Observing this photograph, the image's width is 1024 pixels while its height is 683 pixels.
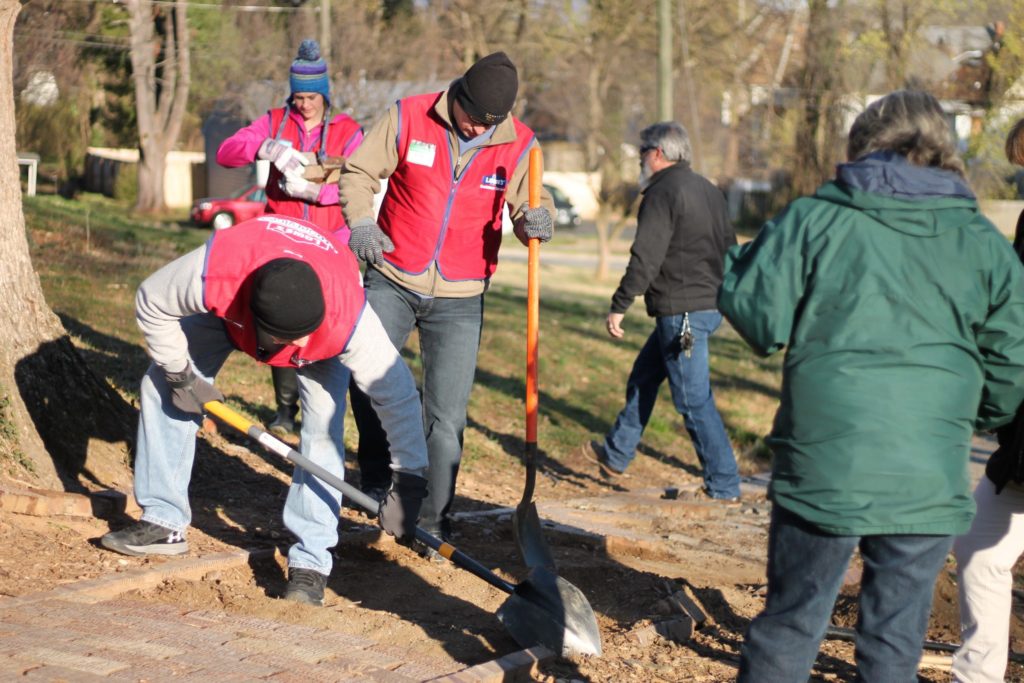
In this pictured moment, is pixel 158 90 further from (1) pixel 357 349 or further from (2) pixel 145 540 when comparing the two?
(1) pixel 357 349

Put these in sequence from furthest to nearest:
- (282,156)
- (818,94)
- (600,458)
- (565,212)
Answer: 1. (565,212)
2. (818,94)
3. (600,458)
4. (282,156)

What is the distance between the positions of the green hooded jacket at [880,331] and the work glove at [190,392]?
2114mm

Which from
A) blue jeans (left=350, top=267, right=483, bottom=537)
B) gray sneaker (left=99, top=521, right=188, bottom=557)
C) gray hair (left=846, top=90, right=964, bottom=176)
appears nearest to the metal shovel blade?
blue jeans (left=350, top=267, right=483, bottom=537)

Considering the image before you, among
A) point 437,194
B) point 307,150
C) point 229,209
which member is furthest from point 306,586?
point 229,209

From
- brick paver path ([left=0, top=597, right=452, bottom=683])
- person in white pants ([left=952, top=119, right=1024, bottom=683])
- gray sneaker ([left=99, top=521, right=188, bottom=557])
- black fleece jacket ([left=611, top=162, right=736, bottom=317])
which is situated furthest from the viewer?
black fleece jacket ([left=611, top=162, right=736, bottom=317])

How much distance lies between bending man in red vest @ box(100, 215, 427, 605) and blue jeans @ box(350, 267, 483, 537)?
0.74 metres

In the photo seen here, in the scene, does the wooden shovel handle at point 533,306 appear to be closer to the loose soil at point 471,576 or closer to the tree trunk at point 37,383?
the loose soil at point 471,576

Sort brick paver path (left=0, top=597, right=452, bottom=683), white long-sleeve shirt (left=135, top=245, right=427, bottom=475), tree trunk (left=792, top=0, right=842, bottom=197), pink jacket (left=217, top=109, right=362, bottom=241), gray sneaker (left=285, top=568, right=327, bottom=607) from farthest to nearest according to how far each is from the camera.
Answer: tree trunk (left=792, top=0, right=842, bottom=197) < pink jacket (left=217, top=109, right=362, bottom=241) < gray sneaker (left=285, top=568, right=327, bottom=607) < white long-sleeve shirt (left=135, top=245, right=427, bottom=475) < brick paver path (left=0, top=597, right=452, bottom=683)

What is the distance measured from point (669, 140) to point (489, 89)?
87.4 inches

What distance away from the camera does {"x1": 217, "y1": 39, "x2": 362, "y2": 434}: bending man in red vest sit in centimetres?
608

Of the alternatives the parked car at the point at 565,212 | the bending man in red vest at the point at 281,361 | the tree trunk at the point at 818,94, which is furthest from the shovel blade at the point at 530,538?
the parked car at the point at 565,212

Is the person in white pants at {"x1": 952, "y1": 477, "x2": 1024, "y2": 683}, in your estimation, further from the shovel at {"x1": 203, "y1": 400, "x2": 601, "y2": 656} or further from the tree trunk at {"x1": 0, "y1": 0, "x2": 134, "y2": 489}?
the tree trunk at {"x1": 0, "y1": 0, "x2": 134, "y2": 489}

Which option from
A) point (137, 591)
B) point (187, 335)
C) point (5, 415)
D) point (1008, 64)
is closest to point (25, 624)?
point (137, 591)

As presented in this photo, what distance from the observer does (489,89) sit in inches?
190
